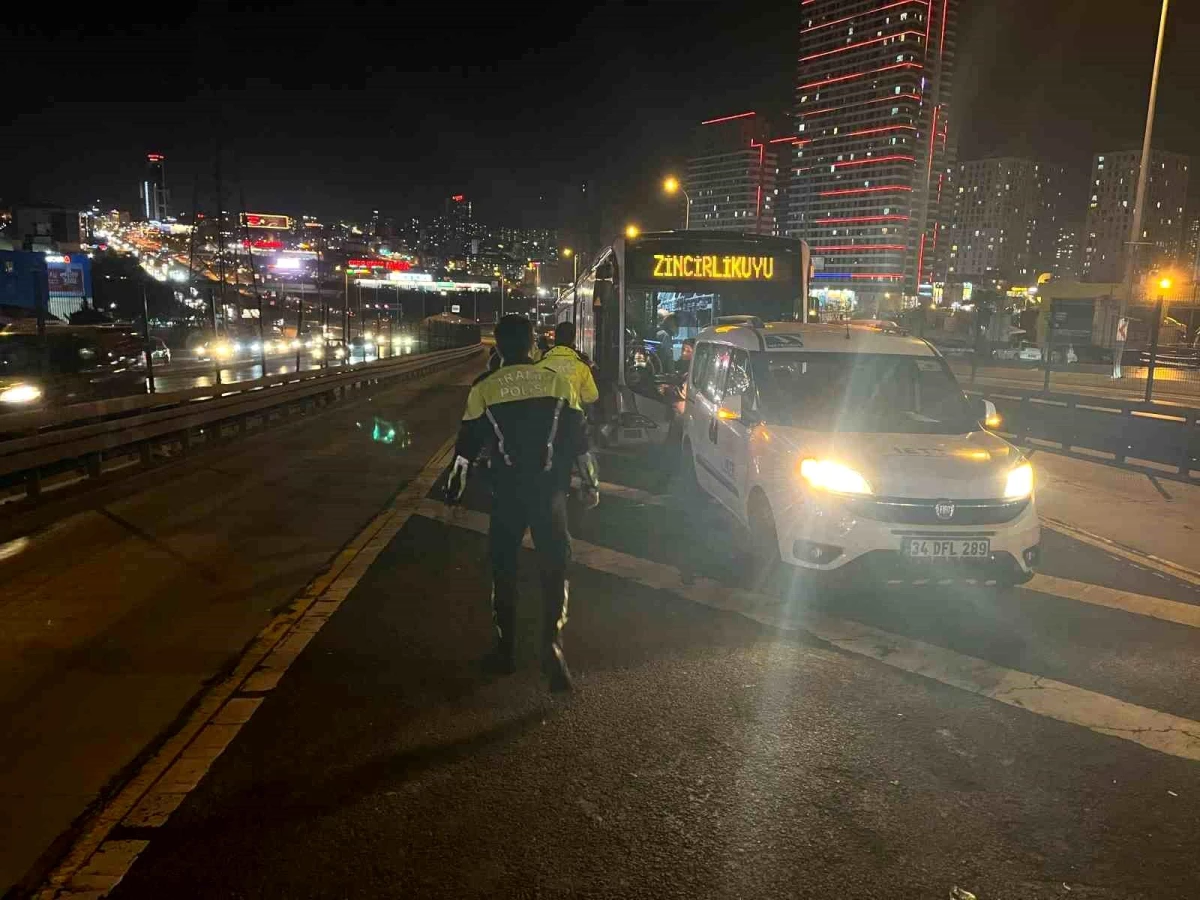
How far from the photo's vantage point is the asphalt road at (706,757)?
3.17 m

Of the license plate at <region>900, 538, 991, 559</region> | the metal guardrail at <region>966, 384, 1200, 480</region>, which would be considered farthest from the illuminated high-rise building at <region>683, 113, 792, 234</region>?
the license plate at <region>900, 538, 991, 559</region>

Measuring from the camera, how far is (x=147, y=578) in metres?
6.87

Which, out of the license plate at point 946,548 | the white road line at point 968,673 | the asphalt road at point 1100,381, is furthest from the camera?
the asphalt road at point 1100,381

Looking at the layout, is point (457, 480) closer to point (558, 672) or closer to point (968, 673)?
point (558, 672)

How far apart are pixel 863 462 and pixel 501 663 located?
285cm

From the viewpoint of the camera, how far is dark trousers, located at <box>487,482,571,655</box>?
185 inches

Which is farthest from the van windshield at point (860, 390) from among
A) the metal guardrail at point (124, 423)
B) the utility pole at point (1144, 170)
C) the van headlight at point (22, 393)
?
the utility pole at point (1144, 170)

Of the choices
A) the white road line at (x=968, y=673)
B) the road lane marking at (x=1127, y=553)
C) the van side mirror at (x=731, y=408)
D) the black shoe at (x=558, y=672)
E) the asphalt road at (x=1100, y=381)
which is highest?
the van side mirror at (x=731, y=408)

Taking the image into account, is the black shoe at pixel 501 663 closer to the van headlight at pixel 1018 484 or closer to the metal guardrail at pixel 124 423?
the van headlight at pixel 1018 484

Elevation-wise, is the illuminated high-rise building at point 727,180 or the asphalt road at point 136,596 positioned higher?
the illuminated high-rise building at point 727,180

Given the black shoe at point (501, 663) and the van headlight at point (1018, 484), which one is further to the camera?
the van headlight at point (1018, 484)

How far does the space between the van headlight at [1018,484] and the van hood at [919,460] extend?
5cm

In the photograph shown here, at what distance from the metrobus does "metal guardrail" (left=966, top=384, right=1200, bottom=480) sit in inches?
174

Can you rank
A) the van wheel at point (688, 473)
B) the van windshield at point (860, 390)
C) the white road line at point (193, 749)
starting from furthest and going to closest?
1. the van wheel at point (688, 473)
2. the van windshield at point (860, 390)
3. the white road line at point (193, 749)
